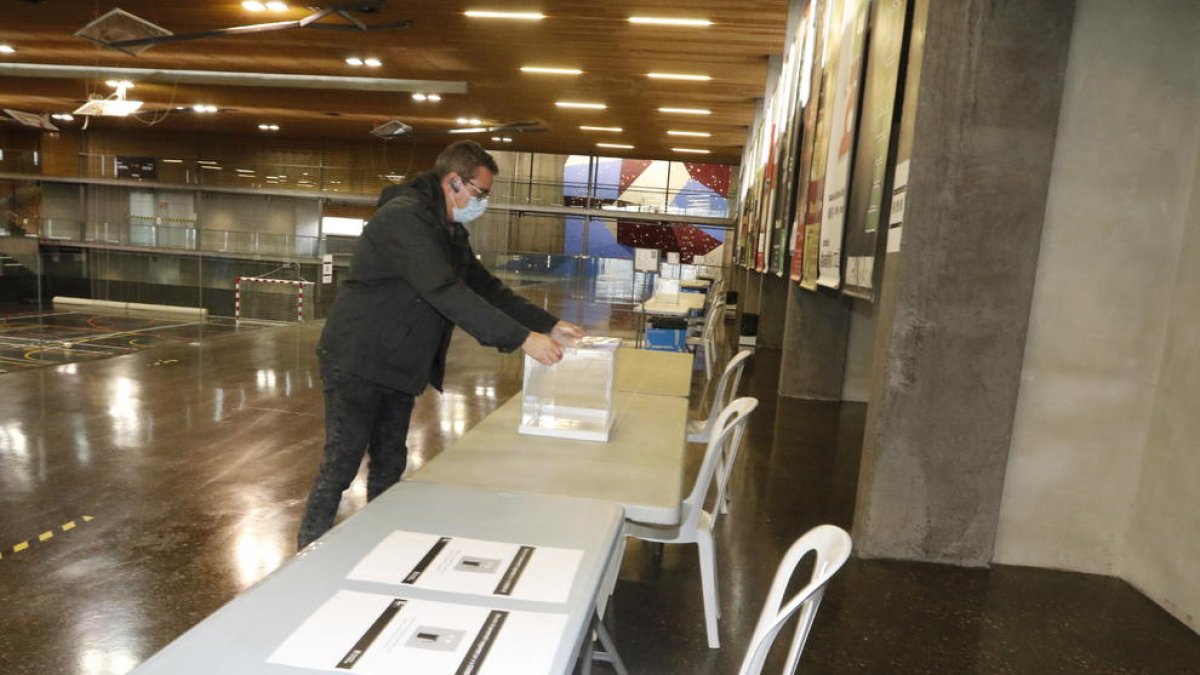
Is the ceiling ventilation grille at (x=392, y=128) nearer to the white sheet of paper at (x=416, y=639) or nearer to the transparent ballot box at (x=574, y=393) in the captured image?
the transparent ballot box at (x=574, y=393)

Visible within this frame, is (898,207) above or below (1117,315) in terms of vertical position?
above

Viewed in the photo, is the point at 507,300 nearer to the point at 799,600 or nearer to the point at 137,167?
the point at 799,600

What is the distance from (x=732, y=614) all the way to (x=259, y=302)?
32.4 feet

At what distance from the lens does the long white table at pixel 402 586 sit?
40.9 inches

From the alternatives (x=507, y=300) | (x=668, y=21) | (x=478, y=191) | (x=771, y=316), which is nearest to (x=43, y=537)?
(x=507, y=300)

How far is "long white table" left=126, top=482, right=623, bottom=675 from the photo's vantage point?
1040mm

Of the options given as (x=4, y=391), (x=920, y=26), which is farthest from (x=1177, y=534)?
(x=4, y=391)

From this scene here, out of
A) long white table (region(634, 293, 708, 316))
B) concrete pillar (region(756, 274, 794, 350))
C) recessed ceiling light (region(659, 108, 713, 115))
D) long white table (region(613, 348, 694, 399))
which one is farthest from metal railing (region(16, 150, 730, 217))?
long white table (region(613, 348, 694, 399))

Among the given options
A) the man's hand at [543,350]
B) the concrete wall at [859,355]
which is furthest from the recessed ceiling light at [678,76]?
the man's hand at [543,350]

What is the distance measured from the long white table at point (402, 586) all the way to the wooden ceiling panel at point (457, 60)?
6.88 meters

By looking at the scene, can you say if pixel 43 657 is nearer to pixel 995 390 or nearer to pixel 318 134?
pixel 995 390

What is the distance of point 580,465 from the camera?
2.12m

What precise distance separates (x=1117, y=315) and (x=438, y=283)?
9.22ft

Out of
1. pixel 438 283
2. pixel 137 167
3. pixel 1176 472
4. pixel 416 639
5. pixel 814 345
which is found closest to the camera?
pixel 416 639
